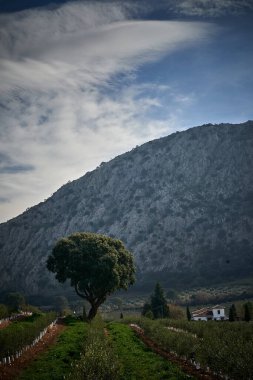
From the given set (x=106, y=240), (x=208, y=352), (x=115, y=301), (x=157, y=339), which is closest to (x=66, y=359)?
(x=208, y=352)

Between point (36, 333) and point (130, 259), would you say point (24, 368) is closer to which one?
point (36, 333)

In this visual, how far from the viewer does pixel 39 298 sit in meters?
187

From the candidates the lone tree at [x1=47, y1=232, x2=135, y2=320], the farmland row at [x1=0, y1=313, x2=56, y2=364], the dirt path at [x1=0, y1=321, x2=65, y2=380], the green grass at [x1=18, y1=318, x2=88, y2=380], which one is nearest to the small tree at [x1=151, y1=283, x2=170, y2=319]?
the lone tree at [x1=47, y1=232, x2=135, y2=320]

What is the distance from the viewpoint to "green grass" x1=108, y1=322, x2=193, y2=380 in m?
23.5

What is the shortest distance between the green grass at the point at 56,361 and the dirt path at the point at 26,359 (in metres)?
0.53

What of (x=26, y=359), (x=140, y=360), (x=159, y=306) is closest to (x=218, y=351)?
(x=140, y=360)

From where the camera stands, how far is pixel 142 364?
Answer: 27.5 m

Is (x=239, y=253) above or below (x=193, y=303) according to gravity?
above

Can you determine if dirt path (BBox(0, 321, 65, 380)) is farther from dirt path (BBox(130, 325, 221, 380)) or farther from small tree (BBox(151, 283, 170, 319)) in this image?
small tree (BBox(151, 283, 170, 319))

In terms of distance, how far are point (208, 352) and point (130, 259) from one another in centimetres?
4649

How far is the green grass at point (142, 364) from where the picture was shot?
23516 millimetres

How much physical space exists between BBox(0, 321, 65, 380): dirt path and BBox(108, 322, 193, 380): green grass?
6.42 metres

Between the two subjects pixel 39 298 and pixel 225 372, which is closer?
pixel 225 372

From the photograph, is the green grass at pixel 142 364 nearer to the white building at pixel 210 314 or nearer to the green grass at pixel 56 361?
the green grass at pixel 56 361
